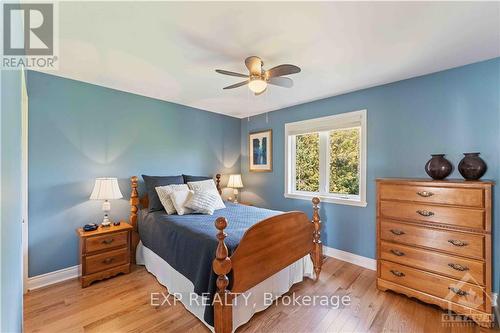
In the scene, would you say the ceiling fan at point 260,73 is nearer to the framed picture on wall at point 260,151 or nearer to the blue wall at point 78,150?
the blue wall at point 78,150

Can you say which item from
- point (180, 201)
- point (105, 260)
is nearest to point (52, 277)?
point (105, 260)

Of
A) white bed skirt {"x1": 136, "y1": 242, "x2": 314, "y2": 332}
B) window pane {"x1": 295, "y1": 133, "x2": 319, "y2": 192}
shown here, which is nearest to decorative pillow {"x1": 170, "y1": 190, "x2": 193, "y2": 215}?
white bed skirt {"x1": 136, "y1": 242, "x2": 314, "y2": 332}

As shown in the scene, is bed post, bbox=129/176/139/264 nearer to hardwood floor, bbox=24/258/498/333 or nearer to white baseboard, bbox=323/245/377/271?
hardwood floor, bbox=24/258/498/333

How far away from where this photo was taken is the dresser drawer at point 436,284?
181 cm

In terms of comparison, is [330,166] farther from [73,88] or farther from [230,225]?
[73,88]

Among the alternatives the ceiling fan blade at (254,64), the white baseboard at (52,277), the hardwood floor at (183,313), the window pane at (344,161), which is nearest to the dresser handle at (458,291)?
the hardwood floor at (183,313)

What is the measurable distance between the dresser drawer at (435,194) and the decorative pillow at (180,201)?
7.55 ft

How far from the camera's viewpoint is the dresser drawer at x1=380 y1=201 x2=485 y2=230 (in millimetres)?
1814

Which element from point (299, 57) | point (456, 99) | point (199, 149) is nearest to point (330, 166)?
point (456, 99)

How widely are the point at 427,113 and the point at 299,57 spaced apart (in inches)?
64.6

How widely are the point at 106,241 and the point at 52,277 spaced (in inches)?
27.1

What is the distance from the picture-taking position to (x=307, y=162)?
3.64m
